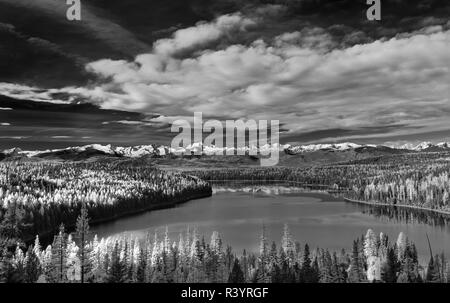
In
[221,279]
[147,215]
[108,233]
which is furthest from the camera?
[147,215]

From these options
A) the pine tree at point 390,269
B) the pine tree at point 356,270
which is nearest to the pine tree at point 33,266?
the pine tree at point 356,270

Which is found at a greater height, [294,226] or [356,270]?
[356,270]

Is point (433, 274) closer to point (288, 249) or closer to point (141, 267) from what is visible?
point (288, 249)

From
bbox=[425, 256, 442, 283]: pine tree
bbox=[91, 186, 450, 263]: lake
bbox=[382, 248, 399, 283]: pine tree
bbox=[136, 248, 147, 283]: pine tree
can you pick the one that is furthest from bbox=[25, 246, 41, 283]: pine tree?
bbox=[425, 256, 442, 283]: pine tree

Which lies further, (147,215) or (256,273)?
(147,215)

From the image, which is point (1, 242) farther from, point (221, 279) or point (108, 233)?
point (108, 233)

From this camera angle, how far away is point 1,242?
1314 inches

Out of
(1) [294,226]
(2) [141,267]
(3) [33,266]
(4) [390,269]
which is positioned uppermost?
(2) [141,267]

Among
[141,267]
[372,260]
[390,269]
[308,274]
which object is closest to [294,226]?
[372,260]

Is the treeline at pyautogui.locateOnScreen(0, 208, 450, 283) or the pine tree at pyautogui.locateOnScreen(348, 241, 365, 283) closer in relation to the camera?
the treeline at pyautogui.locateOnScreen(0, 208, 450, 283)

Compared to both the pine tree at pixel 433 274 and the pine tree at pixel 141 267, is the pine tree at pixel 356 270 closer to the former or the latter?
the pine tree at pixel 433 274

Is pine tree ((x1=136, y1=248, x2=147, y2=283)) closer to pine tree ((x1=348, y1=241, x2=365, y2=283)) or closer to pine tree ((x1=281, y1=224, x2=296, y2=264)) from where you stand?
pine tree ((x1=281, y1=224, x2=296, y2=264))
